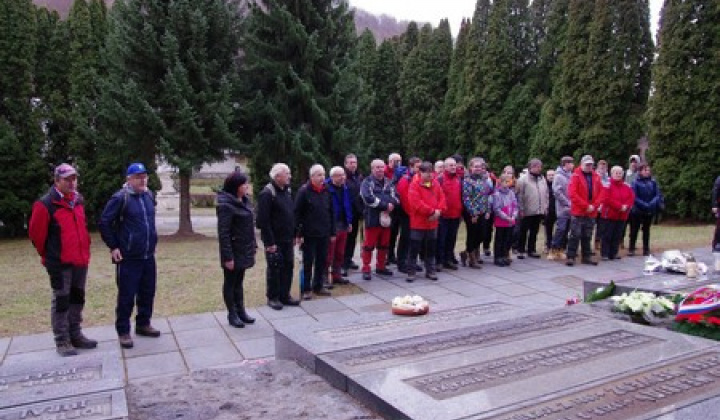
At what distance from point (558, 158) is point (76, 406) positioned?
19.1 metres

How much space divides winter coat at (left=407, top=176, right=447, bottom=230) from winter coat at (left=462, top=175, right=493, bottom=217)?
86 centimetres

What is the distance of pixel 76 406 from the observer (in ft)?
10.9

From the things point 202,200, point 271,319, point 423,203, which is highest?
point 423,203

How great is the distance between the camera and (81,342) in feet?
19.0

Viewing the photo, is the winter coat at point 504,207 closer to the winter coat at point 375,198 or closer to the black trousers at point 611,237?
the black trousers at point 611,237

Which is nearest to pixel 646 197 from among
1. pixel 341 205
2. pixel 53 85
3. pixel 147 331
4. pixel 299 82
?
pixel 341 205

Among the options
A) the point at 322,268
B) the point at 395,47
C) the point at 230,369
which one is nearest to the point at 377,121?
the point at 395,47

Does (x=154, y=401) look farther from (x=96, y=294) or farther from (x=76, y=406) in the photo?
(x=96, y=294)

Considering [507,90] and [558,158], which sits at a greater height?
[507,90]

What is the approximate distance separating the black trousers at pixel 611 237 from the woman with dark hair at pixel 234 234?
22.1 feet

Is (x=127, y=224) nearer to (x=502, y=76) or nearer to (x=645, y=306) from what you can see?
(x=645, y=306)

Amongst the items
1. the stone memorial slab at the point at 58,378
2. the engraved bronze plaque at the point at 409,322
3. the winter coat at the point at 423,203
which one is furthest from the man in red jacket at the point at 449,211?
the stone memorial slab at the point at 58,378

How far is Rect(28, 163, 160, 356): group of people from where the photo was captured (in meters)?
5.39

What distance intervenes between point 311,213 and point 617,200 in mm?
5688
